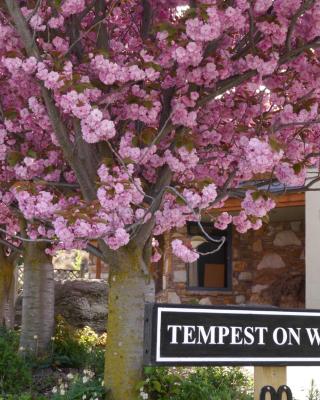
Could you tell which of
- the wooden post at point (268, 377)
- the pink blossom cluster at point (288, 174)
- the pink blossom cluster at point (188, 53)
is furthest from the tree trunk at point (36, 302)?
the wooden post at point (268, 377)

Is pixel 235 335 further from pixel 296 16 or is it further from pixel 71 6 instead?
pixel 71 6

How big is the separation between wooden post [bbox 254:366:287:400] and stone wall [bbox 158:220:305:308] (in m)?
8.93

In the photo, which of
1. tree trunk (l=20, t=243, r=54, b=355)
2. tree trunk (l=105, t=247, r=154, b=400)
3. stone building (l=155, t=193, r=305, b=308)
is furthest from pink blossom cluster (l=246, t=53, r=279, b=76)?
stone building (l=155, t=193, r=305, b=308)

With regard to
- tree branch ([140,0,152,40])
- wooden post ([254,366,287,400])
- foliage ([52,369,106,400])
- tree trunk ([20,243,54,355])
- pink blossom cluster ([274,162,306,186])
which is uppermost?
tree branch ([140,0,152,40])

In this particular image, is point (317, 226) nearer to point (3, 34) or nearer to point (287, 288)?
point (287, 288)

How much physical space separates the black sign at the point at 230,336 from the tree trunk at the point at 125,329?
195 centimetres

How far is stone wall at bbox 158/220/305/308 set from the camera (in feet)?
41.2

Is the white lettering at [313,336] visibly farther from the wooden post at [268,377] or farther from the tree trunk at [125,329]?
the tree trunk at [125,329]

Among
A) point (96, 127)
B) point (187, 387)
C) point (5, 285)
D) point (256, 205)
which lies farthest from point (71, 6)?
point (5, 285)

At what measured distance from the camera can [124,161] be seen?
4.62 meters

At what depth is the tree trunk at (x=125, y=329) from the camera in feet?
16.3

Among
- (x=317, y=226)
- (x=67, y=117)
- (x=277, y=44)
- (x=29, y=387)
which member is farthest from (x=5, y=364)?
Result: (x=317, y=226)

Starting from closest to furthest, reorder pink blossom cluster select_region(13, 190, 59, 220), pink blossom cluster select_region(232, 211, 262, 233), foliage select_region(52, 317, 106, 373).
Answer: pink blossom cluster select_region(13, 190, 59, 220), pink blossom cluster select_region(232, 211, 262, 233), foliage select_region(52, 317, 106, 373)

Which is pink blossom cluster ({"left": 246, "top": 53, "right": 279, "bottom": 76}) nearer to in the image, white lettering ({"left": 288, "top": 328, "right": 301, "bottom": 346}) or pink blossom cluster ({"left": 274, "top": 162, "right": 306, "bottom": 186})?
pink blossom cluster ({"left": 274, "top": 162, "right": 306, "bottom": 186})
